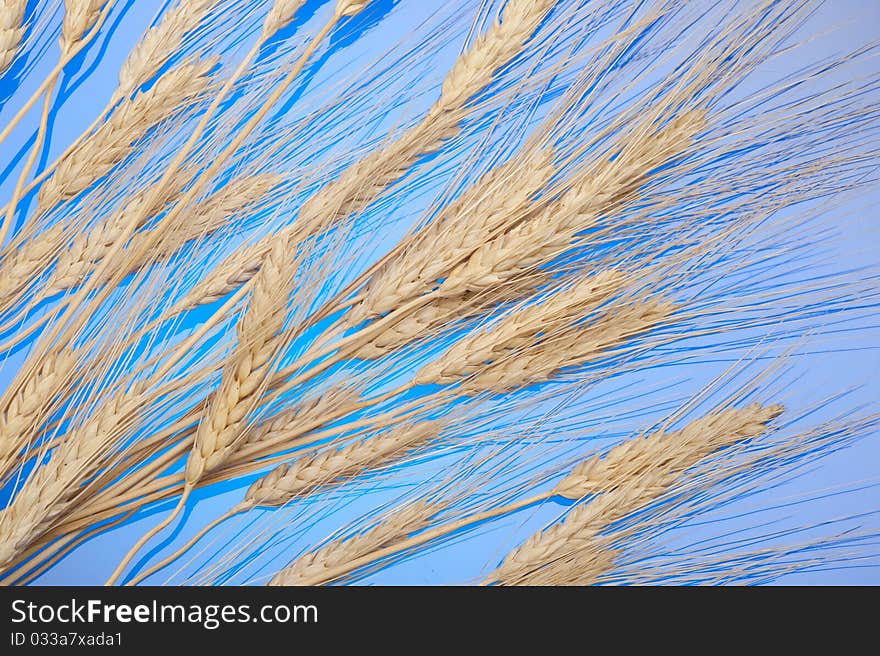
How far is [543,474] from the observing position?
1.01 m

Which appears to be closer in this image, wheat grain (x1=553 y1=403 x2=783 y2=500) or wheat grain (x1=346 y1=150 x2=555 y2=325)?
wheat grain (x1=346 y1=150 x2=555 y2=325)

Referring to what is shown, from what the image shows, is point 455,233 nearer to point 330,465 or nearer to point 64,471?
point 330,465

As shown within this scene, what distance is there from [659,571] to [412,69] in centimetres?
90

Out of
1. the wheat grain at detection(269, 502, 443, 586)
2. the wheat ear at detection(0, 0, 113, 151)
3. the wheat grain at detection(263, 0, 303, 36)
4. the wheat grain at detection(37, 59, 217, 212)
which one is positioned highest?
the wheat grain at detection(263, 0, 303, 36)

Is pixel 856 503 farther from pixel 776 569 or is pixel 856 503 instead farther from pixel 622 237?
pixel 622 237

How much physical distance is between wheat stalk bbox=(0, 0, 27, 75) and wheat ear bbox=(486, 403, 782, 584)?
1017 mm

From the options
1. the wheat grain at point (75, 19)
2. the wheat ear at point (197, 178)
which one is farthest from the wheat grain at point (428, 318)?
the wheat grain at point (75, 19)

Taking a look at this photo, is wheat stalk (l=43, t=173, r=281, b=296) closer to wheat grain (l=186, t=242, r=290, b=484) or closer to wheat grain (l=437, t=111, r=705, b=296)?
wheat grain (l=186, t=242, r=290, b=484)

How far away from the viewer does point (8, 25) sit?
2.81 ft

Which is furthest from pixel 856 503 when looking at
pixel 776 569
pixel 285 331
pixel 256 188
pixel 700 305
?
pixel 256 188

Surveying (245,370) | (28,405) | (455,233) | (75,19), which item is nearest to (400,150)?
(455,233)

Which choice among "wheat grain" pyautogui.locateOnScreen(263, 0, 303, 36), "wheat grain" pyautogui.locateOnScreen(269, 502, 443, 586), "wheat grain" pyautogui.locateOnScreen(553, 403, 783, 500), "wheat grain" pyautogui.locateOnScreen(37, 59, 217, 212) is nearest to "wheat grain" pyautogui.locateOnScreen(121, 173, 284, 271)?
"wheat grain" pyautogui.locateOnScreen(37, 59, 217, 212)

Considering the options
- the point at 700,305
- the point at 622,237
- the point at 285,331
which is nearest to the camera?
the point at 285,331

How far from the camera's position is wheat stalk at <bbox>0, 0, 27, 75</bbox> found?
856mm
